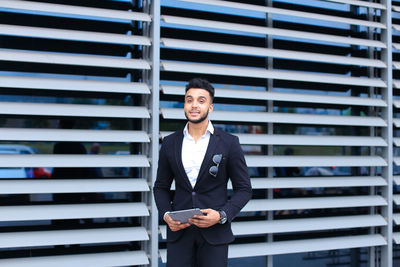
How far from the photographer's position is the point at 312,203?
175 inches

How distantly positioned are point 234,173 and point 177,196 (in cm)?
39

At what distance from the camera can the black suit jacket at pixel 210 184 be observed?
266 centimetres

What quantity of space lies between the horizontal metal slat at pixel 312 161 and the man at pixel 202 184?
1.41 metres

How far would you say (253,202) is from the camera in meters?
4.22

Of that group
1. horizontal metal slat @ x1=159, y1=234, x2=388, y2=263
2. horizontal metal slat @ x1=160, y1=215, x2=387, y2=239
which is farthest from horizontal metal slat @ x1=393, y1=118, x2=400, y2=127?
horizontal metal slat @ x1=159, y1=234, x2=388, y2=263

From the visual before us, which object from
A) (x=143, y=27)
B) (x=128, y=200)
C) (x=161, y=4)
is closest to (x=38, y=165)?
(x=128, y=200)

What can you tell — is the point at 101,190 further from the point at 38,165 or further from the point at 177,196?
the point at 177,196

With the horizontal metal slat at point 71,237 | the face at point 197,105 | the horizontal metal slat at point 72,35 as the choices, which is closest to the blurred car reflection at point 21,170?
the horizontal metal slat at point 71,237

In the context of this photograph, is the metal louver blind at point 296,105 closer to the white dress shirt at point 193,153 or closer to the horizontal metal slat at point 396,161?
the horizontal metal slat at point 396,161

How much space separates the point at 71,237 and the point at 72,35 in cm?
164

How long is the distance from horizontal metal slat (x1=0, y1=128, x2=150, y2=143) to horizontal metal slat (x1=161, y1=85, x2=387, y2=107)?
0.48 m

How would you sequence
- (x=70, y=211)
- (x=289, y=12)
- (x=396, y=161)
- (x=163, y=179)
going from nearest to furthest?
(x=163, y=179) < (x=70, y=211) < (x=289, y=12) < (x=396, y=161)

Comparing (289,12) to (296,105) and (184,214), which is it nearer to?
(296,105)

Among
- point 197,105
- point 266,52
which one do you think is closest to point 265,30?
point 266,52
